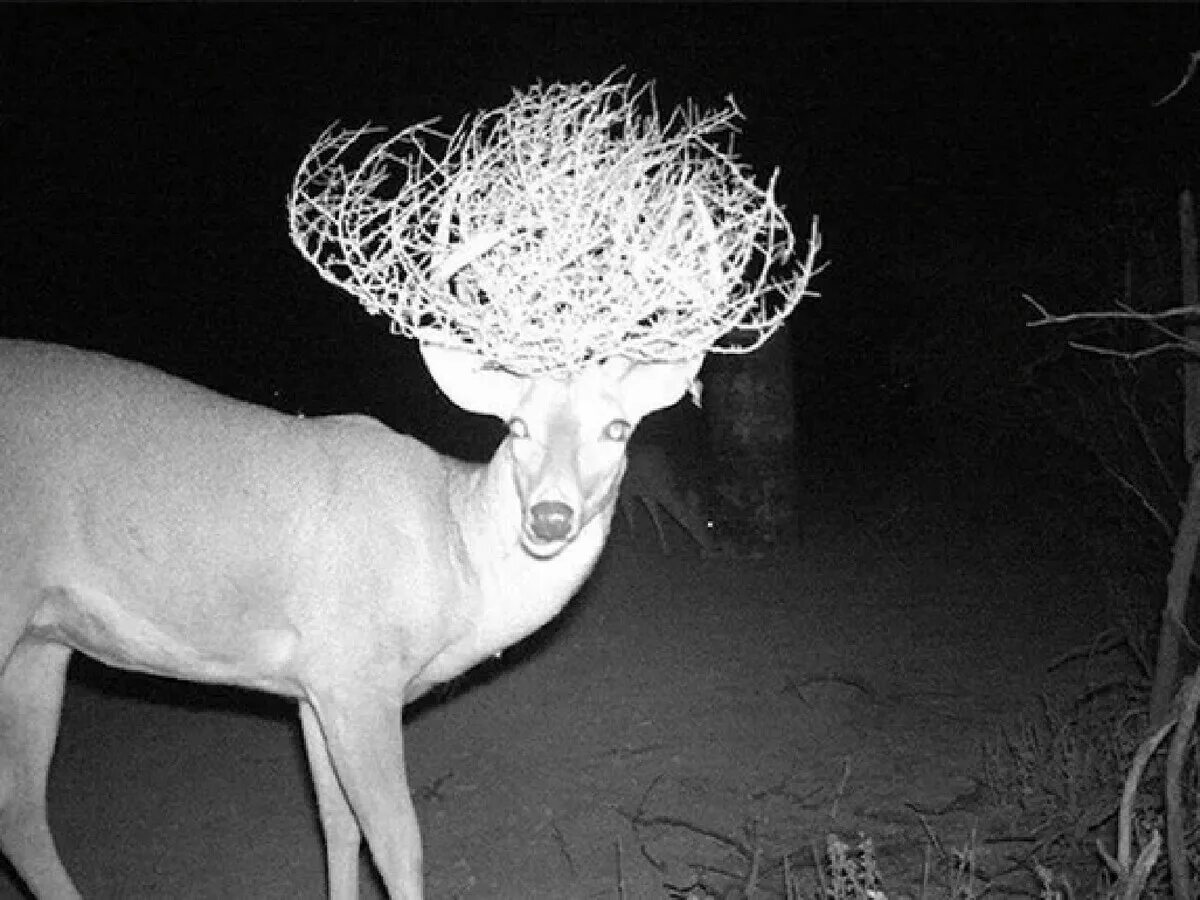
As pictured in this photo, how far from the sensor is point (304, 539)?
333 cm

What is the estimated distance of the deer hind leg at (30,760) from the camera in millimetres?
3688

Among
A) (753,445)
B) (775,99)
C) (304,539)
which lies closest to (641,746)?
(304,539)

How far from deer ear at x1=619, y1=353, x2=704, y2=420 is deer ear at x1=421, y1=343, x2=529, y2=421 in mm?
266

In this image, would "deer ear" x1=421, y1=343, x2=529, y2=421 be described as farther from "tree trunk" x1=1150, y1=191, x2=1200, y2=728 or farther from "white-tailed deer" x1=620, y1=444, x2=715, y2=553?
"white-tailed deer" x1=620, y1=444, x2=715, y2=553

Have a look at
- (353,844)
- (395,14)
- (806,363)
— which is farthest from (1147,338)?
(806,363)

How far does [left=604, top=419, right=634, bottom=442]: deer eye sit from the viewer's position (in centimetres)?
314

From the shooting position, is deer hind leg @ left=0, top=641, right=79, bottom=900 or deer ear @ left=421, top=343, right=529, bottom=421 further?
deer hind leg @ left=0, top=641, right=79, bottom=900

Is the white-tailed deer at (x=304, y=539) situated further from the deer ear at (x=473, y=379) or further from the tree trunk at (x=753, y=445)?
the tree trunk at (x=753, y=445)

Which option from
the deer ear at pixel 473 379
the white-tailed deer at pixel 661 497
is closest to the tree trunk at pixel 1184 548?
the deer ear at pixel 473 379

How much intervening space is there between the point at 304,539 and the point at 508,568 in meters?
0.55

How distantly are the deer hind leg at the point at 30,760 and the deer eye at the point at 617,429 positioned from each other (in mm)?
1921

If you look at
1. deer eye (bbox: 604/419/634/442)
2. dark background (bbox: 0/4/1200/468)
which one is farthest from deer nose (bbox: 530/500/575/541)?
dark background (bbox: 0/4/1200/468)

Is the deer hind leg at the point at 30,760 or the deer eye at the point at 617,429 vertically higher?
the deer eye at the point at 617,429

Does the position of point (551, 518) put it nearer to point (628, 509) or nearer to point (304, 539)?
point (304, 539)
